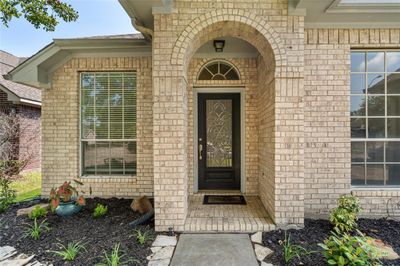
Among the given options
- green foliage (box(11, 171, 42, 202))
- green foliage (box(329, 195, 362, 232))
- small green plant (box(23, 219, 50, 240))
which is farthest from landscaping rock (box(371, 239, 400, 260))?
green foliage (box(11, 171, 42, 202))

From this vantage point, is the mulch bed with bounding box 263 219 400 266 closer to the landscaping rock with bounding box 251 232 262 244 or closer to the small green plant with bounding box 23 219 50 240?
→ the landscaping rock with bounding box 251 232 262 244

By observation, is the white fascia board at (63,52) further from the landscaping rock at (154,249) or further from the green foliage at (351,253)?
the green foliage at (351,253)

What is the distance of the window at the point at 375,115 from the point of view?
371 cm

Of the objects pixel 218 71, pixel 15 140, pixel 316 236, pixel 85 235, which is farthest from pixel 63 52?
pixel 316 236

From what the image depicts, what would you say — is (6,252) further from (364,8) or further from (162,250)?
(364,8)

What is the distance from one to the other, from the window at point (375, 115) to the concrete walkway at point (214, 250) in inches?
92.1

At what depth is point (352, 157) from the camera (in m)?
3.73

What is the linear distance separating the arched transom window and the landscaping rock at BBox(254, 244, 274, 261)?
3197 millimetres

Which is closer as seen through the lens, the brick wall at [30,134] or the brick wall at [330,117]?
the brick wall at [330,117]

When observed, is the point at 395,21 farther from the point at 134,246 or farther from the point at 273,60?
the point at 134,246

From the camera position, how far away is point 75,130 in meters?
4.59

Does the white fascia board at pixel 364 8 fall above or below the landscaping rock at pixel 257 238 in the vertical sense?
above

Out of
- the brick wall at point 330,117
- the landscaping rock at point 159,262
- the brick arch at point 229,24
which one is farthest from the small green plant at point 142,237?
the brick wall at point 330,117

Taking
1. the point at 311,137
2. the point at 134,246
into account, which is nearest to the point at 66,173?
the point at 134,246
